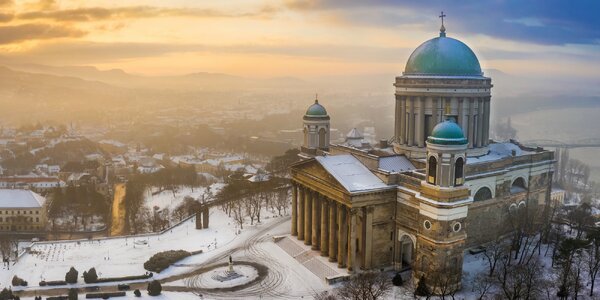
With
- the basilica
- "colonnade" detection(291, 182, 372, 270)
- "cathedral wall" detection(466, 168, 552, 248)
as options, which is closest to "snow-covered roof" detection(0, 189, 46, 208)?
"colonnade" detection(291, 182, 372, 270)

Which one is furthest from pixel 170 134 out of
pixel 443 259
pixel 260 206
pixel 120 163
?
pixel 443 259

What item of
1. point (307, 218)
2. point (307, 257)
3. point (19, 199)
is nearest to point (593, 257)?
point (307, 257)

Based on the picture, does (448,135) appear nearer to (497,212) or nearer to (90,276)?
(497,212)

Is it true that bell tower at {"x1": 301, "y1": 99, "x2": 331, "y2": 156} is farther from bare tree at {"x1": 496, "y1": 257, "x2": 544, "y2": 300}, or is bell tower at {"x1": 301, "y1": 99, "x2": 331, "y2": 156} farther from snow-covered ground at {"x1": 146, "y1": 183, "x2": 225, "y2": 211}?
snow-covered ground at {"x1": 146, "y1": 183, "x2": 225, "y2": 211}

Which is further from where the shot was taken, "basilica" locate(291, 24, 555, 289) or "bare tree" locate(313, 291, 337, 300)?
"basilica" locate(291, 24, 555, 289)

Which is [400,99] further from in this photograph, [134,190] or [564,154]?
[564,154]
